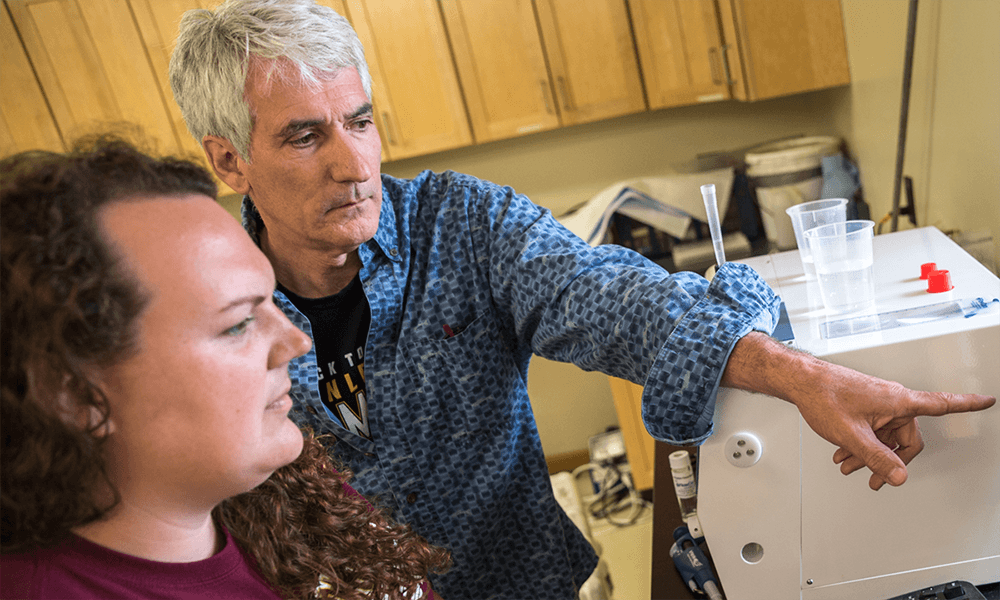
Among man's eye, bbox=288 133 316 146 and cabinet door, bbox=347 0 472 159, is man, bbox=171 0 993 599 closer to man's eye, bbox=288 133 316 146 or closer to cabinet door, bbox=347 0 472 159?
man's eye, bbox=288 133 316 146

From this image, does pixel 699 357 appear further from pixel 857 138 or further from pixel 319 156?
pixel 857 138

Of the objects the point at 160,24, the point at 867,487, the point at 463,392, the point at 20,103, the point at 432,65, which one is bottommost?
the point at 867,487

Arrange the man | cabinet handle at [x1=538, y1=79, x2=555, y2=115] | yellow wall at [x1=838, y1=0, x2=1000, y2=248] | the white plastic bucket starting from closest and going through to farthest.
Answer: the man < yellow wall at [x1=838, y1=0, x2=1000, y2=248] < the white plastic bucket < cabinet handle at [x1=538, y1=79, x2=555, y2=115]

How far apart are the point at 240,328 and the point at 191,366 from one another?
0.17 feet

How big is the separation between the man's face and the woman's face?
0.38 metres

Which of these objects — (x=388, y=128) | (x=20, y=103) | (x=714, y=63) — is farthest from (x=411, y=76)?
(x=20, y=103)

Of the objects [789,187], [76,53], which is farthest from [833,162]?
[76,53]

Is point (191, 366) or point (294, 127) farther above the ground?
point (294, 127)

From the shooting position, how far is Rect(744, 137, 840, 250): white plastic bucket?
7.19ft

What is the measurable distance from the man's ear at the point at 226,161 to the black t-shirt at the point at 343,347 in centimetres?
16

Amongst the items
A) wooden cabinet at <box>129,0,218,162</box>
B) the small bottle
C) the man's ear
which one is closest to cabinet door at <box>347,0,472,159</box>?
wooden cabinet at <box>129,0,218,162</box>

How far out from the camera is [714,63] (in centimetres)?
232

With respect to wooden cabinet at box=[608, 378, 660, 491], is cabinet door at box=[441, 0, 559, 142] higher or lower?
higher

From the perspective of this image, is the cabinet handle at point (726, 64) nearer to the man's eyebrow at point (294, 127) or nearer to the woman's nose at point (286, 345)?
the man's eyebrow at point (294, 127)
